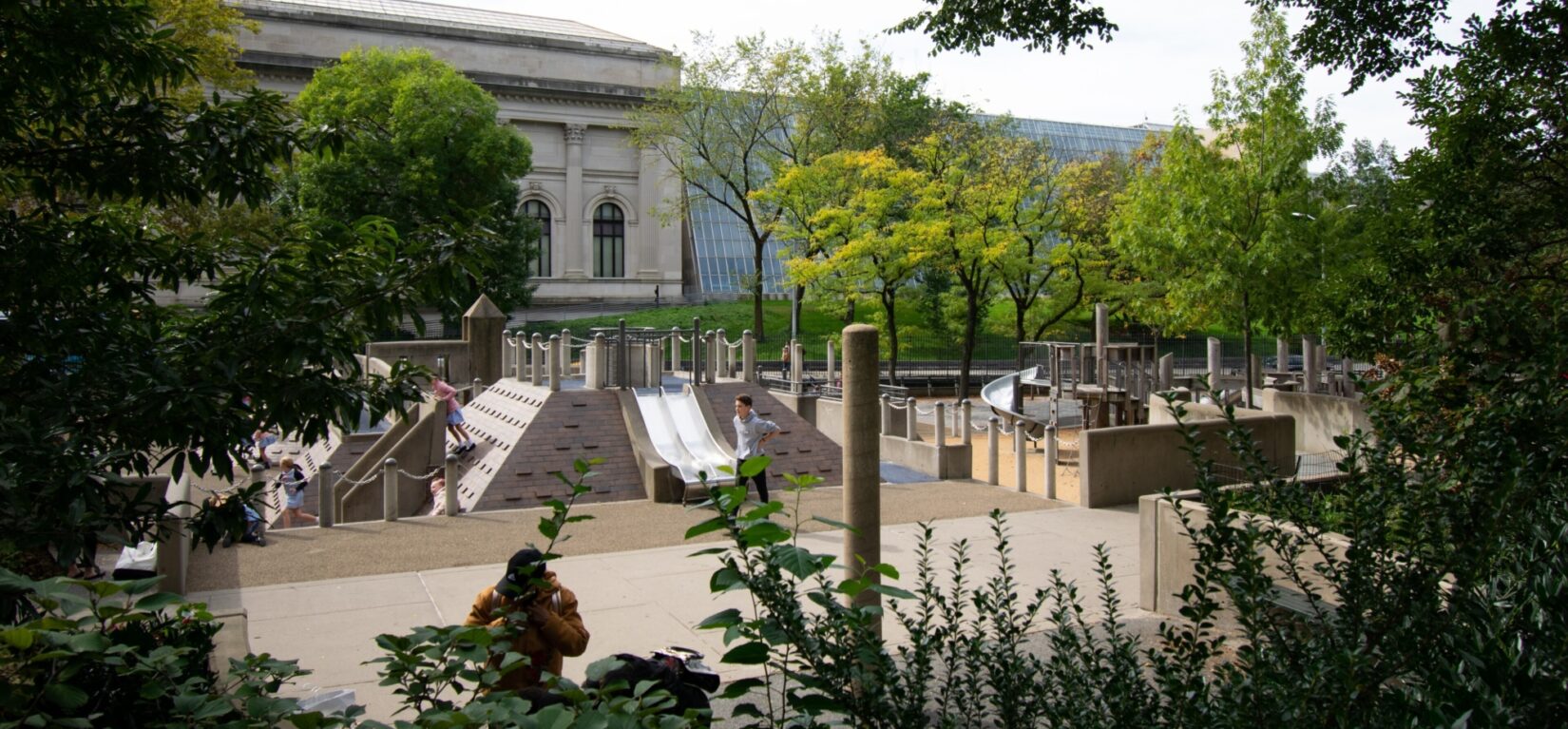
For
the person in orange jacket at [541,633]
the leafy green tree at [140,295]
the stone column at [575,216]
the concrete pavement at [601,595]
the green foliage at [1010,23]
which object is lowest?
the concrete pavement at [601,595]

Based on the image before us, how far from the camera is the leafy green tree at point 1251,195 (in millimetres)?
22562

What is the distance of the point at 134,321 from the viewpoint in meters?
4.70

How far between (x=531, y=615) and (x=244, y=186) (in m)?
2.42

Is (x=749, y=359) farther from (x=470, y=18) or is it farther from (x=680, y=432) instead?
(x=470, y=18)

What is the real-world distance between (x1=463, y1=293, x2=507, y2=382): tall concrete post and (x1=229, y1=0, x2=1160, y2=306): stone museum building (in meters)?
19.0

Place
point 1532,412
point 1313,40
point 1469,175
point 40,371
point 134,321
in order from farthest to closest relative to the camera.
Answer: point 1313,40 → point 1469,175 → point 134,321 → point 40,371 → point 1532,412

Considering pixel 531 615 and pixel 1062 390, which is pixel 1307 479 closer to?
pixel 531 615

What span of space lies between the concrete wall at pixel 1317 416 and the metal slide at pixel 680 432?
9402 millimetres

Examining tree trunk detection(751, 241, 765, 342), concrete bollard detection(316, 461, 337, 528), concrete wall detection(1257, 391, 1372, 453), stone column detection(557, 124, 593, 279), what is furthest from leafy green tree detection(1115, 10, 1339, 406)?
stone column detection(557, 124, 593, 279)

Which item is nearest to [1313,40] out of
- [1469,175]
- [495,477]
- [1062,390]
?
[1469,175]

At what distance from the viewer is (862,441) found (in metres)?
6.53

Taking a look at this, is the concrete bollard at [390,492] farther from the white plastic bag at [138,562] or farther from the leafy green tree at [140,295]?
the leafy green tree at [140,295]

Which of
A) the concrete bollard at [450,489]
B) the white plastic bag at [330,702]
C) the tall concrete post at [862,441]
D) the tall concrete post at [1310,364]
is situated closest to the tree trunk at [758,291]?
the tall concrete post at [1310,364]

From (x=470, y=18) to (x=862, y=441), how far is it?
53014 mm
